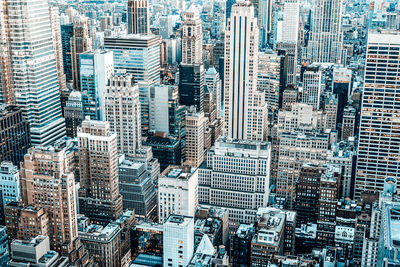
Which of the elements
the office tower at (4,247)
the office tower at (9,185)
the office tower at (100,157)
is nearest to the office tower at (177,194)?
the office tower at (100,157)

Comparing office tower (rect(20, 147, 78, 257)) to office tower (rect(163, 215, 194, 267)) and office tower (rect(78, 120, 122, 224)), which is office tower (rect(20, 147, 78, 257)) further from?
office tower (rect(163, 215, 194, 267))

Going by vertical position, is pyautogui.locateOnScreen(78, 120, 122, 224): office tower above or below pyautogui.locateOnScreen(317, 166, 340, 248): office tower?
above

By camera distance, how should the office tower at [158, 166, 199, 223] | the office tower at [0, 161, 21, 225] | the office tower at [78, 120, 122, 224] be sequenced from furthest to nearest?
the office tower at [78, 120, 122, 224], the office tower at [0, 161, 21, 225], the office tower at [158, 166, 199, 223]

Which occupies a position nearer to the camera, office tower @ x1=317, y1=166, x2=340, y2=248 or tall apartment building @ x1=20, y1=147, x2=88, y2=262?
tall apartment building @ x1=20, y1=147, x2=88, y2=262

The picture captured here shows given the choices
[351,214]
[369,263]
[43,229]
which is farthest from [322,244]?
[43,229]

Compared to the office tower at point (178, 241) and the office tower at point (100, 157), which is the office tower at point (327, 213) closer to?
the office tower at point (178, 241)

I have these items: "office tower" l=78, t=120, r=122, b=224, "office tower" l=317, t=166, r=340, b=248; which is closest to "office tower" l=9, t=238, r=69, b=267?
"office tower" l=78, t=120, r=122, b=224

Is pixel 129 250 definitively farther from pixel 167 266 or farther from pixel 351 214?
pixel 351 214
